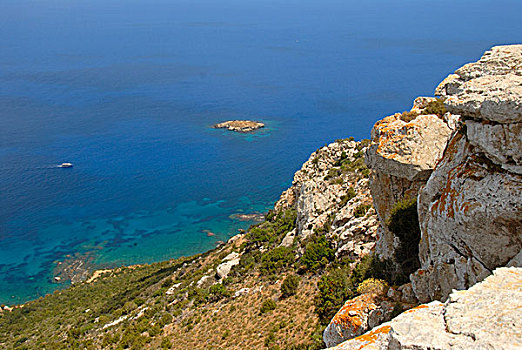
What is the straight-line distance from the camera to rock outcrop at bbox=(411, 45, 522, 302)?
8.96 meters

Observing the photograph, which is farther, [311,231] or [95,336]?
[95,336]

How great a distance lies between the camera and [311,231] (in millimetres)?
28875

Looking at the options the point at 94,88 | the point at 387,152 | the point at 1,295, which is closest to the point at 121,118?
the point at 94,88

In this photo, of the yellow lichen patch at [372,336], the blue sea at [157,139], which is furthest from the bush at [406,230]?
the blue sea at [157,139]

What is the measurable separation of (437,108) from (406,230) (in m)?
4.98

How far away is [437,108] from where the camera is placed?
15.7m

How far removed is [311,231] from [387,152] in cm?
1500

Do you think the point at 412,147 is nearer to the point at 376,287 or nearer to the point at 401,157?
the point at 401,157

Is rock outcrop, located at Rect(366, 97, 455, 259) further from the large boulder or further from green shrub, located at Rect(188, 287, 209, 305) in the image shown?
green shrub, located at Rect(188, 287, 209, 305)

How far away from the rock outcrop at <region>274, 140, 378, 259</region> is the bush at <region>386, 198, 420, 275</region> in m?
5.50

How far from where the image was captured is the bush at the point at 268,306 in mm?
22391

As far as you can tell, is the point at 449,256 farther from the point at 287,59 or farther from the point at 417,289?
the point at 287,59

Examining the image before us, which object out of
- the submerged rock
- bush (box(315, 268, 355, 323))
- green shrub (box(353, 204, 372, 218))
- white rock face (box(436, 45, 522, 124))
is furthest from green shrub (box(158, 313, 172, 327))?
the submerged rock

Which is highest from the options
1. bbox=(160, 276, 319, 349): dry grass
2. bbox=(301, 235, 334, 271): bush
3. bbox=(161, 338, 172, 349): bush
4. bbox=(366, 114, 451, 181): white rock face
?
bbox=(366, 114, 451, 181): white rock face
